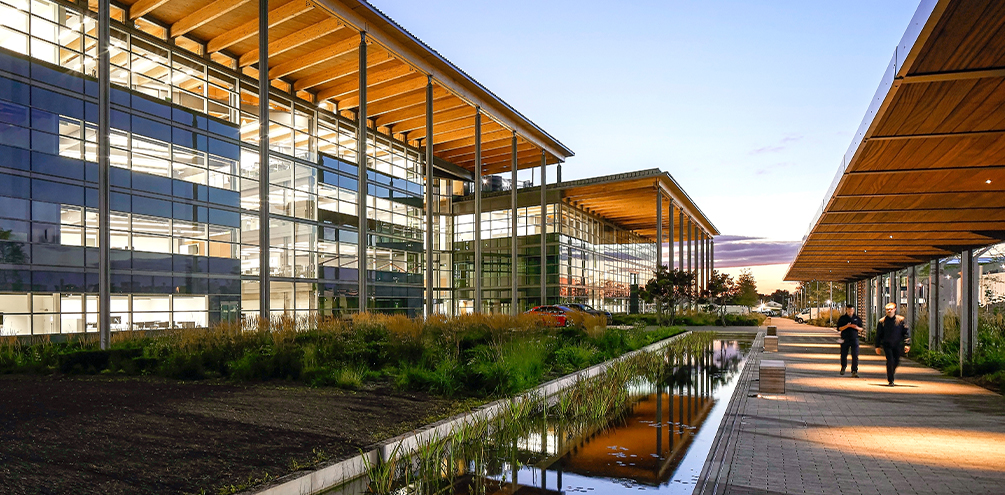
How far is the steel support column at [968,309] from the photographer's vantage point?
47.4 feet

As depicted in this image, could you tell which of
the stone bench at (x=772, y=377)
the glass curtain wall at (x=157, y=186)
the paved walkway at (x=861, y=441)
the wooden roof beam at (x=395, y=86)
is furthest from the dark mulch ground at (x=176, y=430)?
the wooden roof beam at (x=395, y=86)

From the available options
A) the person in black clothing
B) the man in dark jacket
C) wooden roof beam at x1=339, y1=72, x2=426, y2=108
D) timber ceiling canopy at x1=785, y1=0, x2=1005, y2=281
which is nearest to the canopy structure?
wooden roof beam at x1=339, y1=72, x2=426, y2=108

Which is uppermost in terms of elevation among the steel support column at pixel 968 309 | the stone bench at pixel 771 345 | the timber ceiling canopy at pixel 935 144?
the timber ceiling canopy at pixel 935 144

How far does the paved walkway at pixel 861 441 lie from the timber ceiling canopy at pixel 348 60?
22117mm

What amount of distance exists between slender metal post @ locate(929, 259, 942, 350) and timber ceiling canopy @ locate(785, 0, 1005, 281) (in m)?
1.01

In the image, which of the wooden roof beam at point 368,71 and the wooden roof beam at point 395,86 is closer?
the wooden roof beam at point 368,71

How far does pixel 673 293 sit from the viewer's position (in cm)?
4391

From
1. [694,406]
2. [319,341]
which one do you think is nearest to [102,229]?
[319,341]

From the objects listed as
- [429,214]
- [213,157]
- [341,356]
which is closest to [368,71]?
[429,214]

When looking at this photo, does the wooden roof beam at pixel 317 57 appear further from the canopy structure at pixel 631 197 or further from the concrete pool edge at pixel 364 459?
the canopy structure at pixel 631 197

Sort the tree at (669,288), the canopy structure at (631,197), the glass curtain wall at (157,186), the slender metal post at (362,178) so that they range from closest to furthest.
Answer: the glass curtain wall at (157,186), the slender metal post at (362,178), the tree at (669,288), the canopy structure at (631,197)

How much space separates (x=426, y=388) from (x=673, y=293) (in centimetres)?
3494

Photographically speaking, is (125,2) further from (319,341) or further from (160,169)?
(319,341)

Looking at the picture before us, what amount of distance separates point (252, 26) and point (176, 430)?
24648 millimetres
